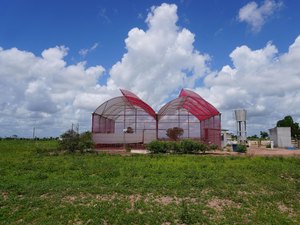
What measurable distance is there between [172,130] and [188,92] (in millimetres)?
4135

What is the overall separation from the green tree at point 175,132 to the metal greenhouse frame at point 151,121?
37 cm

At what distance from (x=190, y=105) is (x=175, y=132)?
3.91 metres

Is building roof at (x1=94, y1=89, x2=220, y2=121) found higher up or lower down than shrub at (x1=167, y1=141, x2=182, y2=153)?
higher up

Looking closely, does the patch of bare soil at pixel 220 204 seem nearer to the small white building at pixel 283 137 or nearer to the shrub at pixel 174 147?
the shrub at pixel 174 147

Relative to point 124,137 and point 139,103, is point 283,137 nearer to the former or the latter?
point 139,103

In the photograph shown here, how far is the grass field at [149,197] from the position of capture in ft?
20.9

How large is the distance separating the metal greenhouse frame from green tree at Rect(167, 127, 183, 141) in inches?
14.5

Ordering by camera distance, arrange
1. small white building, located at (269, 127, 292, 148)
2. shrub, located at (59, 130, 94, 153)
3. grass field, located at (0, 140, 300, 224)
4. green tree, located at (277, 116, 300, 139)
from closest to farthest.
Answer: grass field, located at (0, 140, 300, 224) → shrub, located at (59, 130, 94, 153) → small white building, located at (269, 127, 292, 148) → green tree, located at (277, 116, 300, 139)

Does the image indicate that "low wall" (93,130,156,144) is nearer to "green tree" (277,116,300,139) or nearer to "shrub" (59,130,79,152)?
"shrub" (59,130,79,152)

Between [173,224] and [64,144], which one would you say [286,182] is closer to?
[173,224]

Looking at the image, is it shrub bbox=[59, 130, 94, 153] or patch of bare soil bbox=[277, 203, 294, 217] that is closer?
patch of bare soil bbox=[277, 203, 294, 217]

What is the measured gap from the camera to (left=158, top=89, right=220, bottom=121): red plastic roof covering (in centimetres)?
2647

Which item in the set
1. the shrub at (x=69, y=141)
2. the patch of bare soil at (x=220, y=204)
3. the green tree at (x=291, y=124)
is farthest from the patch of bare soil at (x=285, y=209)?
the green tree at (x=291, y=124)

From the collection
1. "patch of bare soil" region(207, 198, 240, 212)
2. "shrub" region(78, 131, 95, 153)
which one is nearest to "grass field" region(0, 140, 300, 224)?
"patch of bare soil" region(207, 198, 240, 212)
